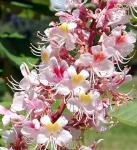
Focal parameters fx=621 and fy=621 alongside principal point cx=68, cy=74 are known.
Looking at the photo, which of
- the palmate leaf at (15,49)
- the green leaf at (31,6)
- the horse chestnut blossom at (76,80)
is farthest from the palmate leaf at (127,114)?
the green leaf at (31,6)

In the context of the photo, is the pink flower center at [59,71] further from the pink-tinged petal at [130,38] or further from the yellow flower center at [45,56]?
the pink-tinged petal at [130,38]

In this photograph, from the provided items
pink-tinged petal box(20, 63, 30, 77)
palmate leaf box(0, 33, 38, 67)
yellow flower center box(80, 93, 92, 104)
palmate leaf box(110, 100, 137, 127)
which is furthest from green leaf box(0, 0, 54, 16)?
yellow flower center box(80, 93, 92, 104)

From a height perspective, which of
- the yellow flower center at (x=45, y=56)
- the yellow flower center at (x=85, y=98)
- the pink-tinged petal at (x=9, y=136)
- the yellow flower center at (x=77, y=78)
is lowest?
the pink-tinged petal at (x=9, y=136)

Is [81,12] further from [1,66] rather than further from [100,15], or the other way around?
[1,66]

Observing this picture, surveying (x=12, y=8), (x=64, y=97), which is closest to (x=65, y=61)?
(x=64, y=97)

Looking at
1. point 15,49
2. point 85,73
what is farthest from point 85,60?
point 15,49

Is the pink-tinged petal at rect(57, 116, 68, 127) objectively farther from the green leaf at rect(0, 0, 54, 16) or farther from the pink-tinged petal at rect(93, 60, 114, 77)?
the green leaf at rect(0, 0, 54, 16)
